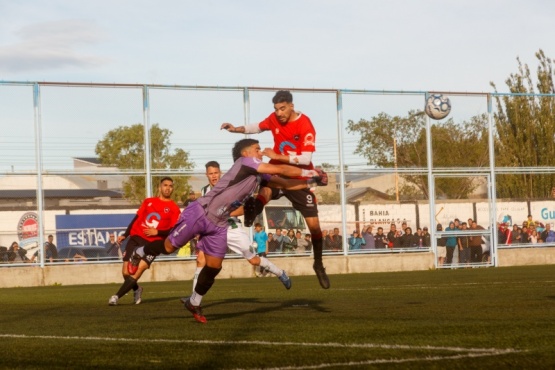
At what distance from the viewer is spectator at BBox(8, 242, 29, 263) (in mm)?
26516

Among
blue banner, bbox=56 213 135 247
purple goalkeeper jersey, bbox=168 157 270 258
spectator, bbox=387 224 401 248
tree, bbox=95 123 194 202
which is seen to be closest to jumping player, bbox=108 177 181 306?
purple goalkeeper jersey, bbox=168 157 270 258

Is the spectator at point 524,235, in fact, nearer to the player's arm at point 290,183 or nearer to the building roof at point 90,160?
the building roof at point 90,160

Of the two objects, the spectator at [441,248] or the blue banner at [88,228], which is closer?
the blue banner at [88,228]

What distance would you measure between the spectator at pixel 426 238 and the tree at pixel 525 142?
354 cm

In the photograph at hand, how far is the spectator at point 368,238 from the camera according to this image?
29.5m

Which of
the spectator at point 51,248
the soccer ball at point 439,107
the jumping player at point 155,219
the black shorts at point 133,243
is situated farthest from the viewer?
the soccer ball at point 439,107

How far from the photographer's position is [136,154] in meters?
28.1

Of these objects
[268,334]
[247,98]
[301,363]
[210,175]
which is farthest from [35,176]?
[301,363]

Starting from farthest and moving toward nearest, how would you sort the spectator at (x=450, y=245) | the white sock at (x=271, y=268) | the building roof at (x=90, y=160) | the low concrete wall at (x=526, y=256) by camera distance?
1. the low concrete wall at (x=526, y=256)
2. the spectator at (x=450, y=245)
3. the building roof at (x=90, y=160)
4. the white sock at (x=271, y=268)

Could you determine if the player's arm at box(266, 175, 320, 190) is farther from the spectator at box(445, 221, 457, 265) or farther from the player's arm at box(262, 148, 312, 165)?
the spectator at box(445, 221, 457, 265)

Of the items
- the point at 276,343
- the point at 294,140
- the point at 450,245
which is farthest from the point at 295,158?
the point at 450,245

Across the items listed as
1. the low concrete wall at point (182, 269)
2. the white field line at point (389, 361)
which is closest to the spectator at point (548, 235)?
the low concrete wall at point (182, 269)

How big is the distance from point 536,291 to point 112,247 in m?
16.0

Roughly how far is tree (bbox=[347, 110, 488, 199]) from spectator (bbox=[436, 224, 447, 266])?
116 cm
